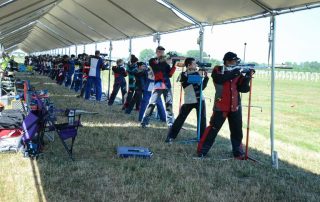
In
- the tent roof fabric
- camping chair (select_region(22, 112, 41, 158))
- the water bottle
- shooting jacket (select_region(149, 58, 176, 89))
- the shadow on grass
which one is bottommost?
the shadow on grass

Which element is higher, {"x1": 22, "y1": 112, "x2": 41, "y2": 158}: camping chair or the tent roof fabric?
the tent roof fabric

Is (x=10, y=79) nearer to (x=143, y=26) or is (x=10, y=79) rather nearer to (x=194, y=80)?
(x=143, y=26)

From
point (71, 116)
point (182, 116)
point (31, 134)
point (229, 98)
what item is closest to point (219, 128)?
point (229, 98)

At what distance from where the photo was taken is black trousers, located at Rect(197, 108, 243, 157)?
20.4ft

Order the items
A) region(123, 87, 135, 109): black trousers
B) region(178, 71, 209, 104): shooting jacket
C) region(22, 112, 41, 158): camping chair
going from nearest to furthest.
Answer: region(22, 112, 41, 158): camping chair, region(178, 71, 209, 104): shooting jacket, region(123, 87, 135, 109): black trousers

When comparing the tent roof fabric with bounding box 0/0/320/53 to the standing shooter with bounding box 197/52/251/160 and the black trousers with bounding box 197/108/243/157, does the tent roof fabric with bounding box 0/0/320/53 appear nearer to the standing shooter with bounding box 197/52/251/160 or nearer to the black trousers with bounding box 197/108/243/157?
the standing shooter with bounding box 197/52/251/160

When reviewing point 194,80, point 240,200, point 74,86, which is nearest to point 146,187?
point 240,200

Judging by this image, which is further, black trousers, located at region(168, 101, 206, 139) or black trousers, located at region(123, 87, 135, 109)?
black trousers, located at region(123, 87, 135, 109)

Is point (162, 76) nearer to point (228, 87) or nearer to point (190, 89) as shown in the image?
point (190, 89)

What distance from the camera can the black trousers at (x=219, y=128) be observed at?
245 inches

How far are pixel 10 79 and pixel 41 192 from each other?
10.4 m

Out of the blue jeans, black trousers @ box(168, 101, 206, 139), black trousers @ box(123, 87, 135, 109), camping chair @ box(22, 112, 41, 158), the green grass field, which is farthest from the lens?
the blue jeans

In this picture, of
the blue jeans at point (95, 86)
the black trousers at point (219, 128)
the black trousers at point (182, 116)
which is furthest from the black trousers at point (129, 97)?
the black trousers at point (219, 128)

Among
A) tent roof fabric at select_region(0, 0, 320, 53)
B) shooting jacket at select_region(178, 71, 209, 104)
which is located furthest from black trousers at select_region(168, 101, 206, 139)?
tent roof fabric at select_region(0, 0, 320, 53)
